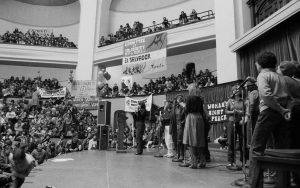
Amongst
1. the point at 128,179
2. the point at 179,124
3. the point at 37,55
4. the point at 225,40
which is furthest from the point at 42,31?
the point at 128,179

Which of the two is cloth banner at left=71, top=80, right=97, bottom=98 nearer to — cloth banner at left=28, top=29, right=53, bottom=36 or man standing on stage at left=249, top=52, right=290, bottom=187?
cloth banner at left=28, top=29, right=53, bottom=36

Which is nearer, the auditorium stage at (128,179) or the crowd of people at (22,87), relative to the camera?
the auditorium stage at (128,179)

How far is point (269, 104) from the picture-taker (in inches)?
99.9

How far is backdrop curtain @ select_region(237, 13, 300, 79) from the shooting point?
22.3ft

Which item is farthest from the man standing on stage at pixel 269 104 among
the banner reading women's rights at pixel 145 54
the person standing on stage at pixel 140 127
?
the banner reading women's rights at pixel 145 54

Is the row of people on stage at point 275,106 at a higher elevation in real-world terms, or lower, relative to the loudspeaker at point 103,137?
higher

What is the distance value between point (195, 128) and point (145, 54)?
31.0ft

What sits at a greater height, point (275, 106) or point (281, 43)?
point (281, 43)

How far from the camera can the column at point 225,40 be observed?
408 inches

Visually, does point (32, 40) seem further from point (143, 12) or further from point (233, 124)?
point (233, 124)

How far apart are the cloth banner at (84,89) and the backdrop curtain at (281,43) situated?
→ 9.13 m

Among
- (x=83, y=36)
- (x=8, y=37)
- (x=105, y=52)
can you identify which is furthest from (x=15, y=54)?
(x=105, y=52)

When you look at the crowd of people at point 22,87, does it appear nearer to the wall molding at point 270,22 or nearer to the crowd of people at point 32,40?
the crowd of people at point 32,40

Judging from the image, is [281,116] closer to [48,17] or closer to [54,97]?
[54,97]
